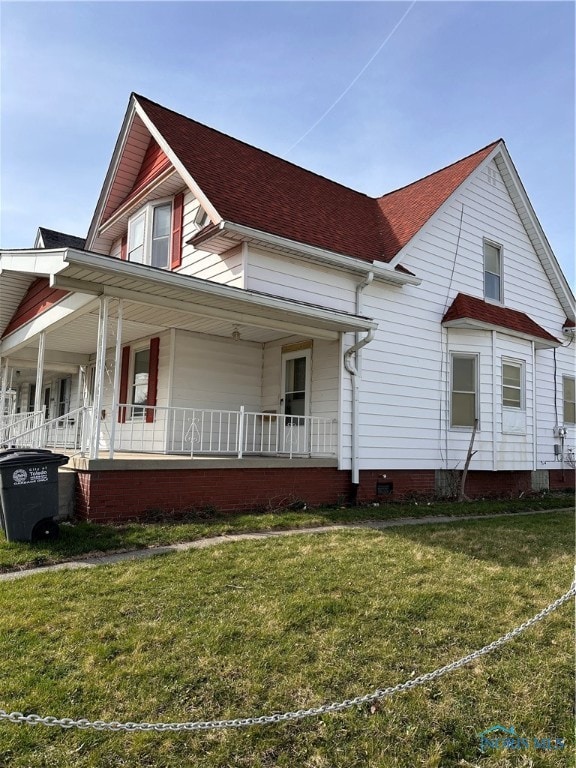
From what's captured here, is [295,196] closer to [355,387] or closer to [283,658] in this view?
[355,387]

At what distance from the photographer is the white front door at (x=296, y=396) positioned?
11.3 metres

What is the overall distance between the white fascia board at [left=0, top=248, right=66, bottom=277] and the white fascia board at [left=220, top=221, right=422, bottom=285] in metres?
2.65

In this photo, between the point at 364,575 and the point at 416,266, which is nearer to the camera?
the point at 364,575

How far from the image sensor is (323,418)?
10609 mm

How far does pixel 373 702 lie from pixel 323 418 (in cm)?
741

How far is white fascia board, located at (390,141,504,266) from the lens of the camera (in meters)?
11.7

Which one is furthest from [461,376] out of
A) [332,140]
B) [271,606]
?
[271,606]

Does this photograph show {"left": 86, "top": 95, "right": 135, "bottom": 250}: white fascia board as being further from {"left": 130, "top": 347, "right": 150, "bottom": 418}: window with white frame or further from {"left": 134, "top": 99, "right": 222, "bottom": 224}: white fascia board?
{"left": 130, "top": 347, "right": 150, "bottom": 418}: window with white frame

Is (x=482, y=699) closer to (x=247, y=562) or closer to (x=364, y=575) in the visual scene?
(x=364, y=575)

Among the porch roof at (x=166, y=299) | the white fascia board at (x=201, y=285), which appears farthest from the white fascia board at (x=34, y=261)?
the white fascia board at (x=201, y=285)

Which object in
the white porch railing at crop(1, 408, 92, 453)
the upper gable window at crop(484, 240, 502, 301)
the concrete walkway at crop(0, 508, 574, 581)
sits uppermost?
the upper gable window at crop(484, 240, 502, 301)

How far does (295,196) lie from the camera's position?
12055 mm

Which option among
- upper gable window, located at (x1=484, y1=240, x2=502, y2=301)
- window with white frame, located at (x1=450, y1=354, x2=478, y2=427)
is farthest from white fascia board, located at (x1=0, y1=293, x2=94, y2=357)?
upper gable window, located at (x1=484, y1=240, x2=502, y2=301)

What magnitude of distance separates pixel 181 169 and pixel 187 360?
12.2ft
